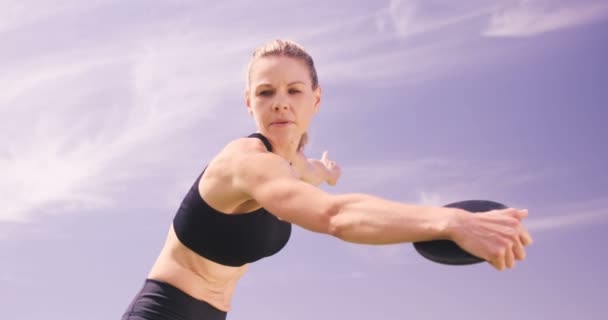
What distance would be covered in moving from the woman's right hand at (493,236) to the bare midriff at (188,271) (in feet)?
7.54

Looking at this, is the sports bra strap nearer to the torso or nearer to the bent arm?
the torso

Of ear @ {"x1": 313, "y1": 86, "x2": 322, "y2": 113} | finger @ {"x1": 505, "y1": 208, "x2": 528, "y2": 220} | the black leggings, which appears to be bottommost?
the black leggings

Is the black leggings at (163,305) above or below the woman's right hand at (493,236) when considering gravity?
below

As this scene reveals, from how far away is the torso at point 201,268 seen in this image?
16.3 ft

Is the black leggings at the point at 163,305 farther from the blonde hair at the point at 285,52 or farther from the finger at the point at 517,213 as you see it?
the finger at the point at 517,213

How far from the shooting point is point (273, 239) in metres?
5.38

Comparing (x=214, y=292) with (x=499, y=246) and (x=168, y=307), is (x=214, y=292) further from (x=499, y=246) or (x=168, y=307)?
(x=499, y=246)

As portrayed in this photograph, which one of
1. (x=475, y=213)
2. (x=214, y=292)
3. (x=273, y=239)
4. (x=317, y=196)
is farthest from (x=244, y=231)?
(x=475, y=213)

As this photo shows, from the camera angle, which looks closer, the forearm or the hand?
the forearm

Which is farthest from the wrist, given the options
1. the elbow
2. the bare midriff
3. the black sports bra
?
the bare midriff

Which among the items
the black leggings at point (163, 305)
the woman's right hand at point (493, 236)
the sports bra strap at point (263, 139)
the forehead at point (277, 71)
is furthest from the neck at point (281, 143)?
the woman's right hand at point (493, 236)

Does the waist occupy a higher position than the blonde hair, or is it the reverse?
the blonde hair

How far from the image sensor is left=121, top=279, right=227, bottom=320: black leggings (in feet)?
17.4

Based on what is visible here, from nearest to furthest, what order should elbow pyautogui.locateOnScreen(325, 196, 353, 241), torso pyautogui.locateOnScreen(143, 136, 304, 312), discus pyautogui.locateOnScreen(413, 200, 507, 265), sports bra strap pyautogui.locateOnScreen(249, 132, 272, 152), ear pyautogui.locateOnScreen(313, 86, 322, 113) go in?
discus pyautogui.locateOnScreen(413, 200, 507, 265), elbow pyautogui.locateOnScreen(325, 196, 353, 241), torso pyautogui.locateOnScreen(143, 136, 304, 312), sports bra strap pyautogui.locateOnScreen(249, 132, 272, 152), ear pyautogui.locateOnScreen(313, 86, 322, 113)
